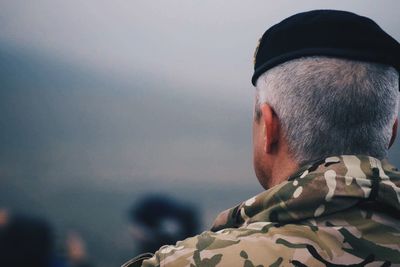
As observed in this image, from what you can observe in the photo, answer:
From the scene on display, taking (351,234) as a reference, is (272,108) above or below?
above

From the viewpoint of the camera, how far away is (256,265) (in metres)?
0.57

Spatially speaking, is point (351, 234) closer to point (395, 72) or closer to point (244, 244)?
point (244, 244)

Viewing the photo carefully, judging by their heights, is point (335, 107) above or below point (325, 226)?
above

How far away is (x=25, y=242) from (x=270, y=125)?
3.60 ft

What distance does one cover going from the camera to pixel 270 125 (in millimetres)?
658

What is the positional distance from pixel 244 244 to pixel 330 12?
1.26 ft

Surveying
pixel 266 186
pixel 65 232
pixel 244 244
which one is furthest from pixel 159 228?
pixel 244 244

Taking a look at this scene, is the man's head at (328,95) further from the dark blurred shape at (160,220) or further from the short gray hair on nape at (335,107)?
the dark blurred shape at (160,220)

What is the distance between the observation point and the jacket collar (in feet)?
1.86

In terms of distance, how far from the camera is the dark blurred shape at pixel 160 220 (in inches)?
58.1

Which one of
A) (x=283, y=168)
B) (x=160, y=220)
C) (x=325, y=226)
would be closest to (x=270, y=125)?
(x=283, y=168)

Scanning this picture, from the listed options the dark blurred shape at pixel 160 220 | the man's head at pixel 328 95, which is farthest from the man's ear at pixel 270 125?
the dark blurred shape at pixel 160 220

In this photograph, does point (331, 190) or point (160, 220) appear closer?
point (331, 190)

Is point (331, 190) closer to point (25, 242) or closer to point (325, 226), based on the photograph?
point (325, 226)
